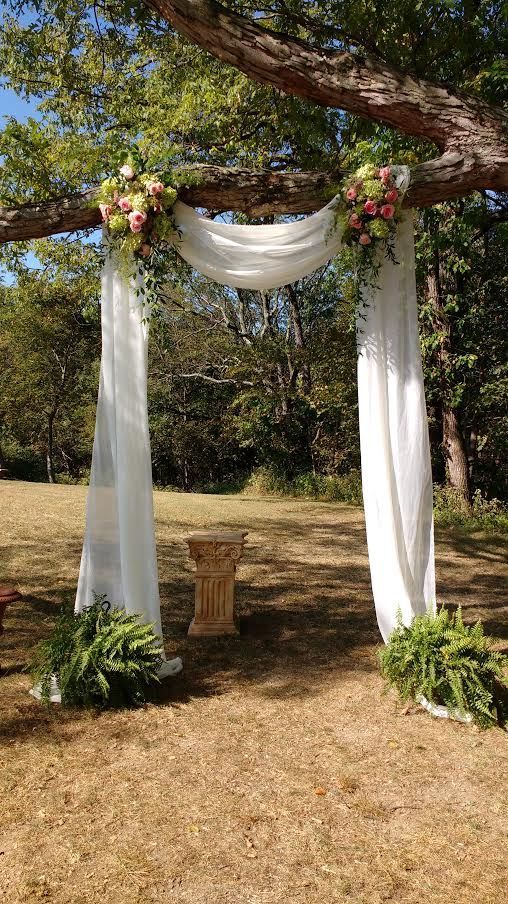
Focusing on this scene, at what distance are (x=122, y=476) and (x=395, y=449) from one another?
1719mm

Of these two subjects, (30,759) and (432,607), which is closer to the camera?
(30,759)

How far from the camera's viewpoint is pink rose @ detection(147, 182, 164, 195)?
3.93 m

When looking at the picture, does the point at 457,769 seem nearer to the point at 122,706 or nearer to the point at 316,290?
the point at 122,706

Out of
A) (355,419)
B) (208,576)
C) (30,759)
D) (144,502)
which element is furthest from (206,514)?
(30,759)

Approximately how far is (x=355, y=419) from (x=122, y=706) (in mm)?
11618

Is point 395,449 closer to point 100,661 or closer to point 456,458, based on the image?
point 100,661

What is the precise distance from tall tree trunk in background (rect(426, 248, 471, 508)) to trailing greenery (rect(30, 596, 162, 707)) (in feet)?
29.6

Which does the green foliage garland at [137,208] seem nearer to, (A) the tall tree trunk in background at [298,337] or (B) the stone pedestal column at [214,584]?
(B) the stone pedestal column at [214,584]

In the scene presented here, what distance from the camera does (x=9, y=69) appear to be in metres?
7.66

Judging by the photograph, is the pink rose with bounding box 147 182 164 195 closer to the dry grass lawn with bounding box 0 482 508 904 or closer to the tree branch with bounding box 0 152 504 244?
the tree branch with bounding box 0 152 504 244

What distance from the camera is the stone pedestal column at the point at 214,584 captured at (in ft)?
17.3

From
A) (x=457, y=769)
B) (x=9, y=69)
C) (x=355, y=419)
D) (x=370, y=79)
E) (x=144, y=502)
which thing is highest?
(x=9, y=69)

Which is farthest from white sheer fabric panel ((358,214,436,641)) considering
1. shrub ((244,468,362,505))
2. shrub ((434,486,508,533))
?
shrub ((244,468,362,505))

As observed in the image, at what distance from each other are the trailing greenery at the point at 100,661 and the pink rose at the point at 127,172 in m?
2.61
